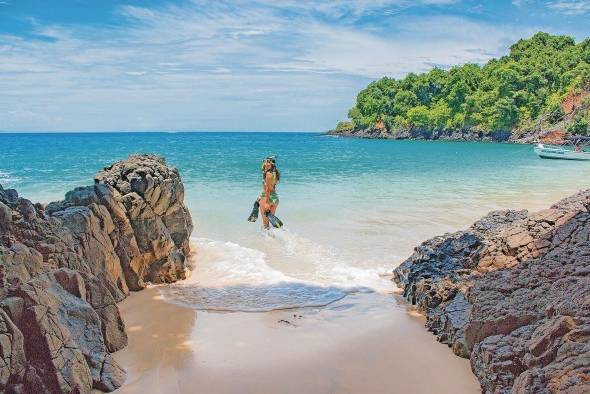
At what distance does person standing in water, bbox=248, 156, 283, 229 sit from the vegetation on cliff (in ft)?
207

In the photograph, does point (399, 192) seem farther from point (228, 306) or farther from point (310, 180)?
point (228, 306)

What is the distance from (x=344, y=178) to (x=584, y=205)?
20.4 metres

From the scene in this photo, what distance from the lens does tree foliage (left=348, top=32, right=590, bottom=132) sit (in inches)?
3049

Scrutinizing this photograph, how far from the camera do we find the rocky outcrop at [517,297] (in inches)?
163

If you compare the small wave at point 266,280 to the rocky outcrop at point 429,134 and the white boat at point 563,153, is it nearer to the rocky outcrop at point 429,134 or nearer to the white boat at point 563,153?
the white boat at point 563,153

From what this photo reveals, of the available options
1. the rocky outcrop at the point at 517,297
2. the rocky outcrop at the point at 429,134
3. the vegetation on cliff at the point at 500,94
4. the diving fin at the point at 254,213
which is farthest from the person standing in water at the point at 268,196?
the rocky outcrop at the point at 429,134

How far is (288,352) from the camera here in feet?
20.1

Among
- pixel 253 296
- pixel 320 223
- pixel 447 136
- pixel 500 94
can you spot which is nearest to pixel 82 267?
pixel 253 296

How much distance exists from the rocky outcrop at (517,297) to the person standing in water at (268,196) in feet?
16.0

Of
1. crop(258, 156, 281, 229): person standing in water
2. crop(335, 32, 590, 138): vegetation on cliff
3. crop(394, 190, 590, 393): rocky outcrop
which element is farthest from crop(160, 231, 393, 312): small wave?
crop(335, 32, 590, 138): vegetation on cliff

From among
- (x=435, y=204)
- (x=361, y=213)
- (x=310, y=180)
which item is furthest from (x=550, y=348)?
(x=310, y=180)

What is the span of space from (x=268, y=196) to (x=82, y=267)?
7.17 m

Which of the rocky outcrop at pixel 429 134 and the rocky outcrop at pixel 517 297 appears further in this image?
the rocky outcrop at pixel 429 134

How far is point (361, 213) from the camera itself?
1620cm
